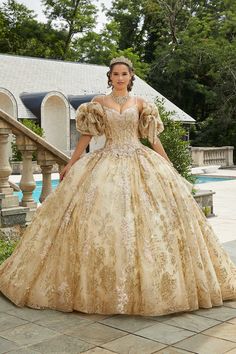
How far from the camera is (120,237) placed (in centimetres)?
429

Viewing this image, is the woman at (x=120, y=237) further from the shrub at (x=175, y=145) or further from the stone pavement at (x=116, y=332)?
the shrub at (x=175, y=145)

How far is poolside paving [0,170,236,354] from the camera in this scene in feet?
12.3

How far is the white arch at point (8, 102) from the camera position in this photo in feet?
80.8

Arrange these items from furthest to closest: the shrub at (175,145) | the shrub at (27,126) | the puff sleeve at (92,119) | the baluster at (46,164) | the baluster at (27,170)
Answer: the shrub at (27,126) → the shrub at (175,145) → the baluster at (46,164) → the baluster at (27,170) → the puff sleeve at (92,119)

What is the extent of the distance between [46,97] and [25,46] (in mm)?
15245

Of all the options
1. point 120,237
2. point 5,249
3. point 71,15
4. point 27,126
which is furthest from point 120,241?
point 71,15

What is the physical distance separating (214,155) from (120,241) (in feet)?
82.4

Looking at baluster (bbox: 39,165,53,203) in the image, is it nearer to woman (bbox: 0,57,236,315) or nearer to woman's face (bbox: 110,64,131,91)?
woman (bbox: 0,57,236,315)

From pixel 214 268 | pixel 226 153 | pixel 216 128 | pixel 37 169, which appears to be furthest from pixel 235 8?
pixel 214 268

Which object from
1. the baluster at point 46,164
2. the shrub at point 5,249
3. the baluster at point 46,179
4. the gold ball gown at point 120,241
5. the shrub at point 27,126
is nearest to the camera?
the gold ball gown at point 120,241

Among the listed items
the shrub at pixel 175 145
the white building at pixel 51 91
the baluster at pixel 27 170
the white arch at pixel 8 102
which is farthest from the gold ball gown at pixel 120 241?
the white building at pixel 51 91

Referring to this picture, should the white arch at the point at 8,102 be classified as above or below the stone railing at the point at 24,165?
above

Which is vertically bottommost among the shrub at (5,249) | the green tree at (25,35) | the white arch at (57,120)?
the shrub at (5,249)

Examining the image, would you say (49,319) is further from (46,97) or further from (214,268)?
(46,97)
